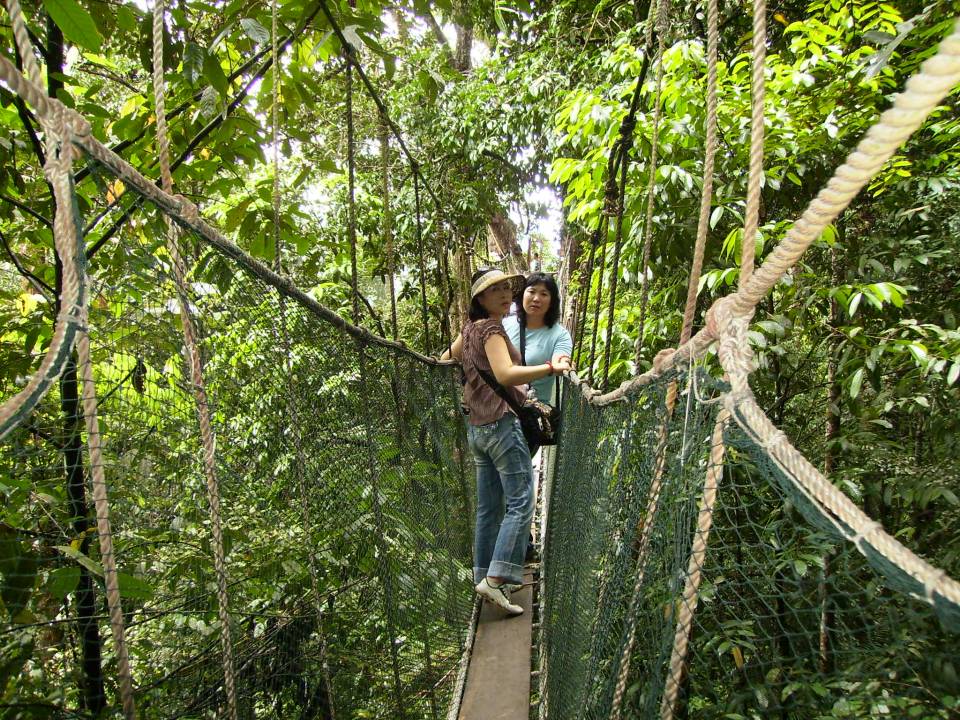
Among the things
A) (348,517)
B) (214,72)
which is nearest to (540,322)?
(348,517)

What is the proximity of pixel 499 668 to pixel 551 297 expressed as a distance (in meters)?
1.15

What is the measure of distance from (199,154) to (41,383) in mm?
1392

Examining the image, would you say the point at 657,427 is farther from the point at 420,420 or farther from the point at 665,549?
the point at 420,420

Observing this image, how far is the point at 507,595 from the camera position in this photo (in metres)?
2.03

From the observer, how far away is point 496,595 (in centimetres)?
188

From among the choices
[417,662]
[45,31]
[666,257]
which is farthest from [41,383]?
[666,257]

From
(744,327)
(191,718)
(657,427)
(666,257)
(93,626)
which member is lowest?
(191,718)

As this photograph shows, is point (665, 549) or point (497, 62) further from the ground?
point (497, 62)

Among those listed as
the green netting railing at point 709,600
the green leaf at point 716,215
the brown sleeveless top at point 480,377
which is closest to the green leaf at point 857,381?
the green netting railing at point 709,600

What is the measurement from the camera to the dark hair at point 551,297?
6.97 ft

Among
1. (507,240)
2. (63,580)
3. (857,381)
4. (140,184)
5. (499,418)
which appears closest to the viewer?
(140,184)

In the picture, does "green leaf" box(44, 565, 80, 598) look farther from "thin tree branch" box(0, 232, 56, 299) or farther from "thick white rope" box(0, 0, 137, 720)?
"thin tree branch" box(0, 232, 56, 299)

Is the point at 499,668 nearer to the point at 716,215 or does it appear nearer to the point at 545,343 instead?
the point at 545,343

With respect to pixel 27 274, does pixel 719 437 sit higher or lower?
lower
